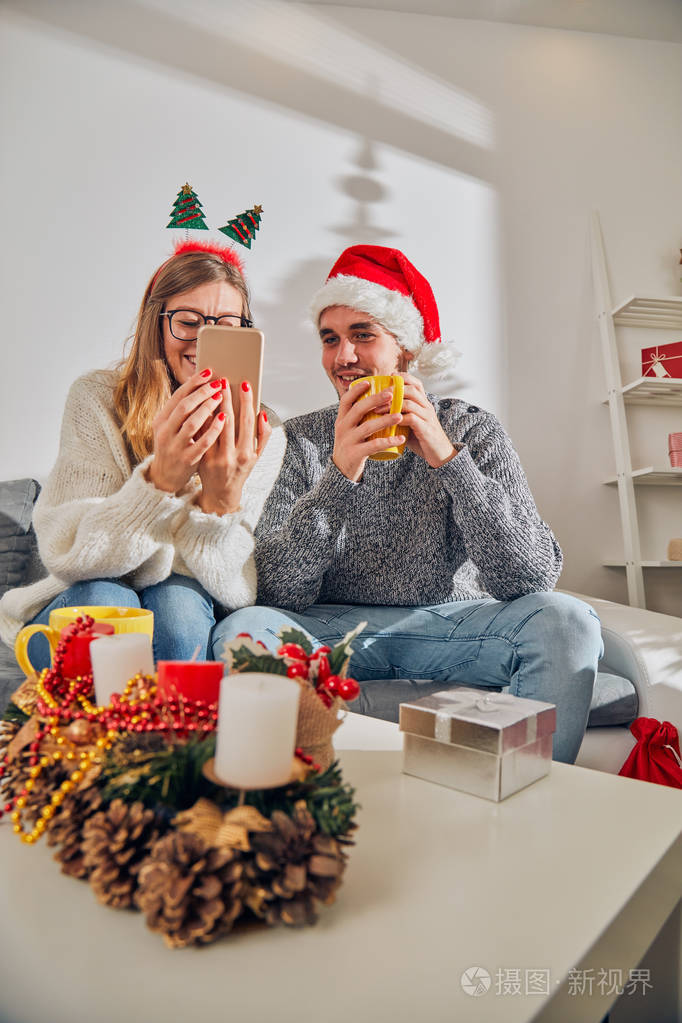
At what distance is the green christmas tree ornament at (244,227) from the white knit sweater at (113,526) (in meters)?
0.69

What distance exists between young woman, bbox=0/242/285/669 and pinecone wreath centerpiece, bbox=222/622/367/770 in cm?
47

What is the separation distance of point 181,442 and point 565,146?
5.78 feet

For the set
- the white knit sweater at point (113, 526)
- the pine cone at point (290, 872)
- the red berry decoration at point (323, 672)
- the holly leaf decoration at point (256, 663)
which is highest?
the white knit sweater at point (113, 526)

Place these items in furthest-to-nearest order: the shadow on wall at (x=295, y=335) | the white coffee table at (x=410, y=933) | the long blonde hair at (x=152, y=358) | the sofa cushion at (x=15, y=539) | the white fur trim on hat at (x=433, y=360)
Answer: the shadow on wall at (x=295, y=335) < the white fur trim on hat at (x=433, y=360) < the sofa cushion at (x=15, y=539) < the long blonde hair at (x=152, y=358) < the white coffee table at (x=410, y=933)

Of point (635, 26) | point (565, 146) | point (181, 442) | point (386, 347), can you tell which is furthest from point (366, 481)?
point (635, 26)

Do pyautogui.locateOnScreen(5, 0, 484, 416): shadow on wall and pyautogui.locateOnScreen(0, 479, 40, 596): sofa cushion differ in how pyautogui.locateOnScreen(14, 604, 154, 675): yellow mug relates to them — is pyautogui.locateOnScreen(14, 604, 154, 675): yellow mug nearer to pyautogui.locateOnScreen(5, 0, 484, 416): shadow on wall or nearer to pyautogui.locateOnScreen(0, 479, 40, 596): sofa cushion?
pyautogui.locateOnScreen(0, 479, 40, 596): sofa cushion

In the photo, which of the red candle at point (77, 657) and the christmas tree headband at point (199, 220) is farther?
the christmas tree headband at point (199, 220)

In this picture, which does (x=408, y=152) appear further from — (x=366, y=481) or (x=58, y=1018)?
(x=58, y=1018)

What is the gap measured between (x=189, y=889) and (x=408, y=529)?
105cm

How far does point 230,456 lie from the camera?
1158mm

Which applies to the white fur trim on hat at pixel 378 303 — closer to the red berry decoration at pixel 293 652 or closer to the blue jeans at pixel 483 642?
the blue jeans at pixel 483 642

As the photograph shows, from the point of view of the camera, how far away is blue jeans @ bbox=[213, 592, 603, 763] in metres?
1.06

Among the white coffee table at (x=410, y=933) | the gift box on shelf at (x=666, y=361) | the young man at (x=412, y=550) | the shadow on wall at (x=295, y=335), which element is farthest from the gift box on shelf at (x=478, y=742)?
the gift box on shelf at (x=666, y=361)

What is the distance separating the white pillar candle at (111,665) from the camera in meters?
0.57
